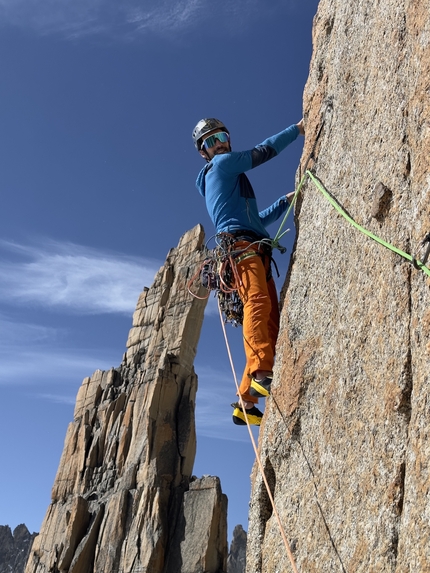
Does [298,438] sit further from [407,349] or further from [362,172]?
[362,172]

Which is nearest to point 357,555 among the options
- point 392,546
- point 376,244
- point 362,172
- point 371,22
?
point 392,546

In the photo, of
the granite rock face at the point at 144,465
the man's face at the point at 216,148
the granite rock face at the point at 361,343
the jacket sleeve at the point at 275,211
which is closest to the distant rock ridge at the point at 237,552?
the granite rock face at the point at 144,465

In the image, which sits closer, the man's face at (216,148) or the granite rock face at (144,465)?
the man's face at (216,148)

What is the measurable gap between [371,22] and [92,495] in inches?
567

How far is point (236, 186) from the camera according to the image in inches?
214

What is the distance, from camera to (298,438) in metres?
3.46

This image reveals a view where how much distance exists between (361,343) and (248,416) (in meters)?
2.01

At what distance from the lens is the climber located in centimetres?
444

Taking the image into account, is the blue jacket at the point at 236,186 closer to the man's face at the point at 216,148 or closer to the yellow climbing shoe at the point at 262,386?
the man's face at the point at 216,148

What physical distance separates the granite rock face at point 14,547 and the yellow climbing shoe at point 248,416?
176 ft

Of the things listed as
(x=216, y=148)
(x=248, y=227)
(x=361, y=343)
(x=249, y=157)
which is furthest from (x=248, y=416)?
(x=216, y=148)

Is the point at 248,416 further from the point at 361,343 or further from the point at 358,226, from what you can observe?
the point at 358,226

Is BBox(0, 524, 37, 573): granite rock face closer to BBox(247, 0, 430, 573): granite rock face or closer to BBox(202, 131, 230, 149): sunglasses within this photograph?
BBox(202, 131, 230, 149): sunglasses

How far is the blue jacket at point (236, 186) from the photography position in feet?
17.3
